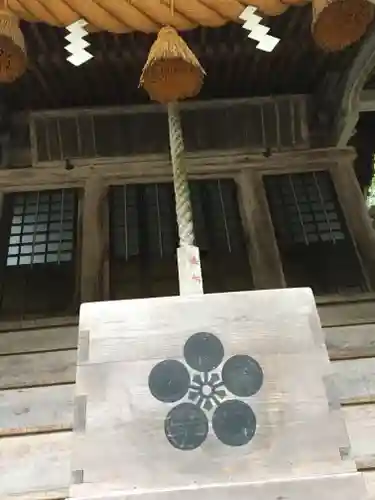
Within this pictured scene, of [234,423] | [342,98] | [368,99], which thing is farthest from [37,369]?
[368,99]

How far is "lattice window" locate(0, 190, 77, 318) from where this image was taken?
A: 2.77 metres

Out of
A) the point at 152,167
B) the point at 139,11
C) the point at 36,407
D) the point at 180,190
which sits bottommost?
the point at 36,407

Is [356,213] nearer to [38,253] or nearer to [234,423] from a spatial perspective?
[38,253]

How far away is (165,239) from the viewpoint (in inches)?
119

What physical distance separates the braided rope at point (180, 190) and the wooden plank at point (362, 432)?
2.62ft

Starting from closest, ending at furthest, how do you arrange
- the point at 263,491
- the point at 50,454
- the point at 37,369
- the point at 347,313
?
the point at 263,491, the point at 50,454, the point at 37,369, the point at 347,313

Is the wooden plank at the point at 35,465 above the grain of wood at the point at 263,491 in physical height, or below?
above

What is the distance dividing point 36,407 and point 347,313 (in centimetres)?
122

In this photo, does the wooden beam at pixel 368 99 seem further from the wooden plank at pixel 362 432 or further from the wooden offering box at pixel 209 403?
the wooden offering box at pixel 209 403

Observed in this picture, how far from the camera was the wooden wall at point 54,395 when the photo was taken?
79.1 inches

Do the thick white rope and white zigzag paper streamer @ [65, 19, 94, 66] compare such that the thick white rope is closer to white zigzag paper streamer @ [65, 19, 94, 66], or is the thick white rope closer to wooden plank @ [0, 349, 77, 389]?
white zigzag paper streamer @ [65, 19, 94, 66]

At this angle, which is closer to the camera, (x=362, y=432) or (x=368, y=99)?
(x=362, y=432)

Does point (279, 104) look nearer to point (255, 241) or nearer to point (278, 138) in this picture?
point (278, 138)

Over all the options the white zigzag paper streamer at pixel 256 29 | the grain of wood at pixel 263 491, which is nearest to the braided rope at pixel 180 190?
the white zigzag paper streamer at pixel 256 29
